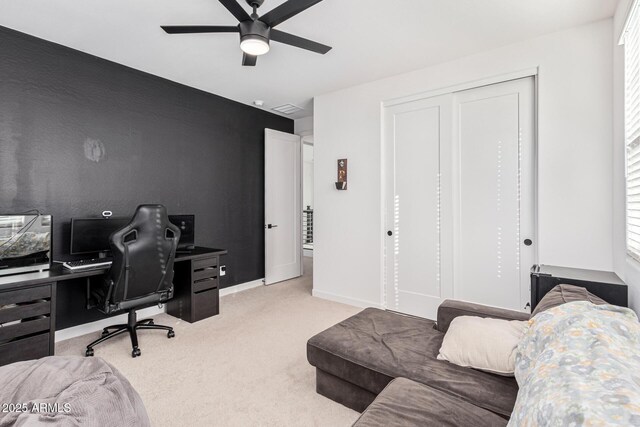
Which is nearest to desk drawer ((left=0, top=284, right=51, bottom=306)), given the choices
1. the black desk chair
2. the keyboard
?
the keyboard

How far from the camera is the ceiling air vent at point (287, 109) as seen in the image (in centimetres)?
465

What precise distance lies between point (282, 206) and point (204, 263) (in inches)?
73.4

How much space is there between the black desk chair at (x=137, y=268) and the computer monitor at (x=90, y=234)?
38 cm

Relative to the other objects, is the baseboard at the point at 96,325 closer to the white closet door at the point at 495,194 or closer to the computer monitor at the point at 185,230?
the computer monitor at the point at 185,230

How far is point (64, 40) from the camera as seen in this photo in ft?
9.14

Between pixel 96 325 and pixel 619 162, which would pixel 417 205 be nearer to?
pixel 619 162

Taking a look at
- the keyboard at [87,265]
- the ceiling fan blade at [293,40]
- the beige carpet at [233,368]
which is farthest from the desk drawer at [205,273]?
the ceiling fan blade at [293,40]

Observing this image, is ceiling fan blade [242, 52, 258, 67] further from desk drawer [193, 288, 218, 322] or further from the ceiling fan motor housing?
desk drawer [193, 288, 218, 322]

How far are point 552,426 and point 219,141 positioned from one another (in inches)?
169

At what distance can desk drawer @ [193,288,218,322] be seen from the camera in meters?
3.33

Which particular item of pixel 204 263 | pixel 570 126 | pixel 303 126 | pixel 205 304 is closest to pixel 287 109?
pixel 303 126

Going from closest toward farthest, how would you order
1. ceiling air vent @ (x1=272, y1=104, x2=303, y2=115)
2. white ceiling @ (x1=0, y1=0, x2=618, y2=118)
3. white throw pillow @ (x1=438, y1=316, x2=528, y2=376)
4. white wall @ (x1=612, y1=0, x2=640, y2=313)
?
1. white throw pillow @ (x1=438, y1=316, x2=528, y2=376)
2. white wall @ (x1=612, y1=0, x2=640, y2=313)
3. white ceiling @ (x1=0, y1=0, x2=618, y2=118)
4. ceiling air vent @ (x1=272, y1=104, x2=303, y2=115)

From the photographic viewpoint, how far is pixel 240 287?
4.53m

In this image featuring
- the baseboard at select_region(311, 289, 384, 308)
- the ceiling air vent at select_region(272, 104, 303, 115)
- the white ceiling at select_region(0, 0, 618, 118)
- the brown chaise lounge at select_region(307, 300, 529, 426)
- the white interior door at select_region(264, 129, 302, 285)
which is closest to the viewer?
the brown chaise lounge at select_region(307, 300, 529, 426)
